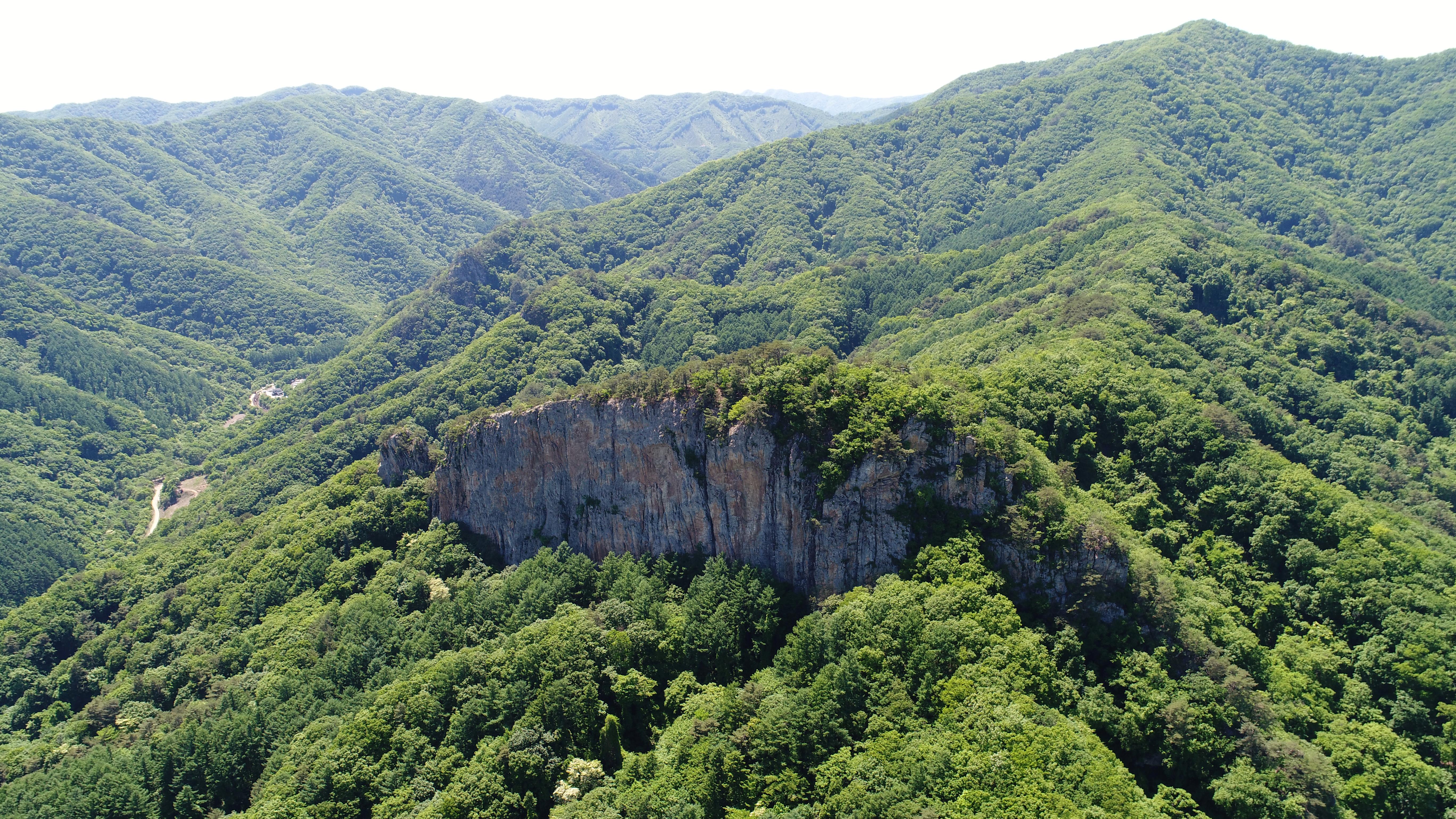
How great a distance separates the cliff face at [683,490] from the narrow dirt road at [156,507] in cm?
12259

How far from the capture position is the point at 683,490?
236 feet

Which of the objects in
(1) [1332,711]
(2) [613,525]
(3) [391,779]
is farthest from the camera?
(2) [613,525]

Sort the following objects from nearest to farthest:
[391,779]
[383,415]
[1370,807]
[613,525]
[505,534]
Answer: [1370,807]
[391,779]
[613,525]
[505,534]
[383,415]

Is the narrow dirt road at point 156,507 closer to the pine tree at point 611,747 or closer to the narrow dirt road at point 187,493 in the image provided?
the narrow dirt road at point 187,493

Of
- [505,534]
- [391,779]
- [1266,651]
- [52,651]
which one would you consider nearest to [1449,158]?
[1266,651]

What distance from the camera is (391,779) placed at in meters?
57.7

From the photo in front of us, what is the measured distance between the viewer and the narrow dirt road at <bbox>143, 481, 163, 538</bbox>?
164 meters

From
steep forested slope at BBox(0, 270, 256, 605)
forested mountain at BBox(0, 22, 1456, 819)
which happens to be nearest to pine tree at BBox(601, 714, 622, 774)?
forested mountain at BBox(0, 22, 1456, 819)

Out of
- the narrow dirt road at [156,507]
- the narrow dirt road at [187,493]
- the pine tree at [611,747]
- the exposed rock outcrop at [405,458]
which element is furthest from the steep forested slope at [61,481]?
the pine tree at [611,747]

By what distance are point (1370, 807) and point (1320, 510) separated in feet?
89.1

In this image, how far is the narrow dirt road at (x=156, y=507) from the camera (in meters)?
164

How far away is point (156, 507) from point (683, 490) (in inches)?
6794

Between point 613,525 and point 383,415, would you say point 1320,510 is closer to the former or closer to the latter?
point 613,525

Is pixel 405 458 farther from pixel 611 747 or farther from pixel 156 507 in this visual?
pixel 156 507
